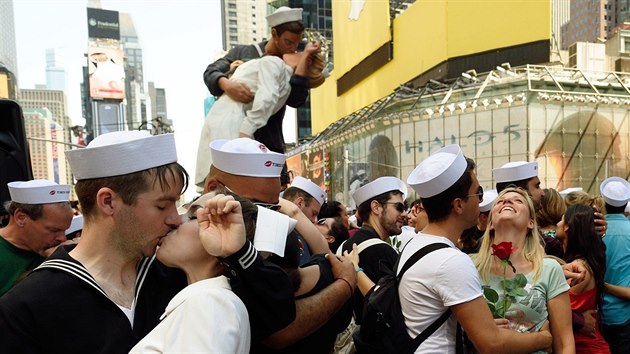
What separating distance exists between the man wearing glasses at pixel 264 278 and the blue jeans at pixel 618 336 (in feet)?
10.2

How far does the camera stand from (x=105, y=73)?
261 feet

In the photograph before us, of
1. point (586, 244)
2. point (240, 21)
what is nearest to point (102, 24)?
point (240, 21)

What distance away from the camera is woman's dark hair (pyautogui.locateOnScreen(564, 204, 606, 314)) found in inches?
145

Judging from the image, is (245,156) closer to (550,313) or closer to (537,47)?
(550,313)

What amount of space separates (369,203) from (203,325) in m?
3.14

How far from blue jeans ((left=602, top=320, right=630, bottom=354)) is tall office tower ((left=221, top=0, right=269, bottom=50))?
458 feet

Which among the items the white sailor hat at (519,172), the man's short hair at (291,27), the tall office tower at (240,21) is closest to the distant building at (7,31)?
the tall office tower at (240,21)

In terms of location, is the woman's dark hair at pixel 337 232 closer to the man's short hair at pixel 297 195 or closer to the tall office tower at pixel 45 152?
the man's short hair at pixel 297 195

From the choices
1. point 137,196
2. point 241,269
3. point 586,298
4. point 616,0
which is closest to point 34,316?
point 137,196

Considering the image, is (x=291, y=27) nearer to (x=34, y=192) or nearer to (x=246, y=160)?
(x=246, y=160)

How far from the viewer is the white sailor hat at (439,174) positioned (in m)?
2.59

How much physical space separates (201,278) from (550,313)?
2.20m

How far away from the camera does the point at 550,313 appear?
114 inches

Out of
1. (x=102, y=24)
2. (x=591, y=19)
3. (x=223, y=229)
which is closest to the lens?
(x=223, y=229)
